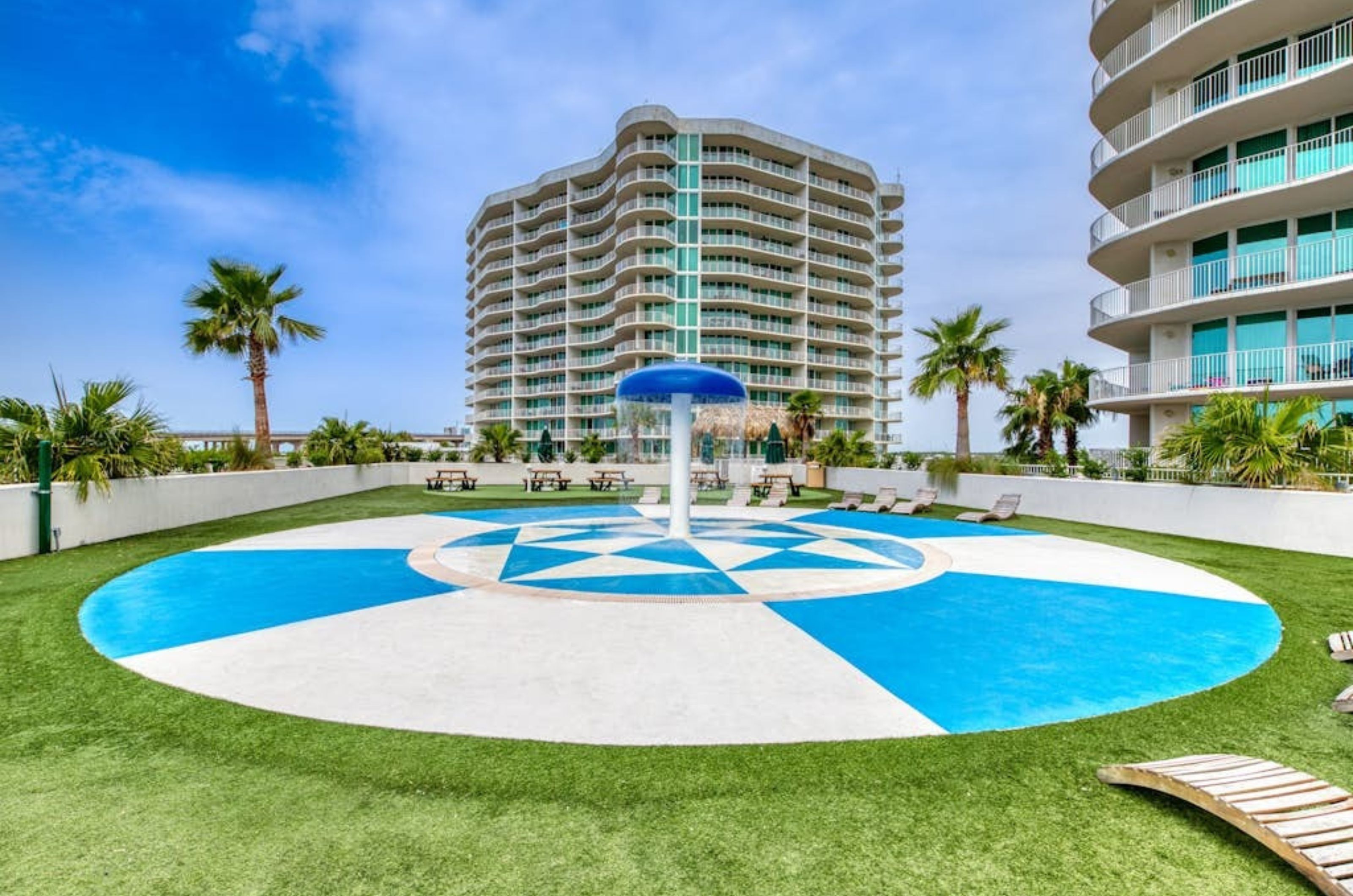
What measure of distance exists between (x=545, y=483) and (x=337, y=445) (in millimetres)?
9338

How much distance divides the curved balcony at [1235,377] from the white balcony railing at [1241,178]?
5.11 metres

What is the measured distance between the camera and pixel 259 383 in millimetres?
25094

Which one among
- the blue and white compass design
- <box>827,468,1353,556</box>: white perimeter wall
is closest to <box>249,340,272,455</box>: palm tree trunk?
the blue and white compass design

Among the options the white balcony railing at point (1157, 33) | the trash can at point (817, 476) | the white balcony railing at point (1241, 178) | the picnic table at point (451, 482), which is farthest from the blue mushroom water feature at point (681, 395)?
the white balcony railing at point (1157, 33)

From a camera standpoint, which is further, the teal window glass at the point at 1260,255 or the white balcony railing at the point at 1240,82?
the teal window glass at the point at 1260,255

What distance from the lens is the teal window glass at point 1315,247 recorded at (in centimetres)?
1980

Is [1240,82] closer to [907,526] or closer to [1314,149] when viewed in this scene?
[1314,149]

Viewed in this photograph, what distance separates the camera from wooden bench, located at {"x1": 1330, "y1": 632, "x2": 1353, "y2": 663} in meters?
5.97

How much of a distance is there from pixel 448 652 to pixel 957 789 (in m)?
4.50

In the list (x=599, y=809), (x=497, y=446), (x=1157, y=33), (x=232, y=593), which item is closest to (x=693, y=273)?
(x=497, y=446)

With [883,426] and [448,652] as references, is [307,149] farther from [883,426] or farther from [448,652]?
[883,426]

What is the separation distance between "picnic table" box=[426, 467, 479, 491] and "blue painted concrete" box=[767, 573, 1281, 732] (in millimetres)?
24128

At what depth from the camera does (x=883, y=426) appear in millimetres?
74938

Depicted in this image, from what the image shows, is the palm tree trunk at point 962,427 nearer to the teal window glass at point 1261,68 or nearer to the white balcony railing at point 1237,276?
the white balcony railing at point 1237,276
